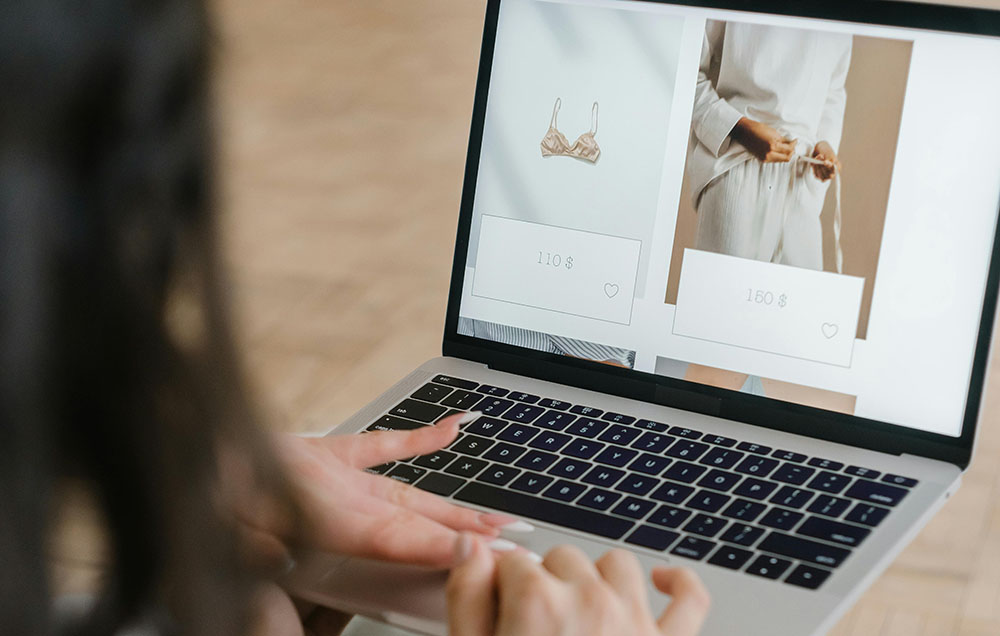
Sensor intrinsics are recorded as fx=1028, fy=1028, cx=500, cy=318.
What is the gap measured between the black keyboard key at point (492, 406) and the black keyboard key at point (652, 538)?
0.15m

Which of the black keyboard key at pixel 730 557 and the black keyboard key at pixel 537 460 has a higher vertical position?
the black keyboard key at pixel 537 460

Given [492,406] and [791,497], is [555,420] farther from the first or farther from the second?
[791,497]

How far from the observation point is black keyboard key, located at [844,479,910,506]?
1.91ft

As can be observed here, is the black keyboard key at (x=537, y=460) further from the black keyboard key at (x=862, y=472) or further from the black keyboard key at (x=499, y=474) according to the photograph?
the black keyboard key at (x=862, y=472)

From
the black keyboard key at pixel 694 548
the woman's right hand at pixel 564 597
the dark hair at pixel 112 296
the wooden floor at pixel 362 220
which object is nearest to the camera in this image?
the dark hair at pixel 112 296

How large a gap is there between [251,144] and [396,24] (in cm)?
105

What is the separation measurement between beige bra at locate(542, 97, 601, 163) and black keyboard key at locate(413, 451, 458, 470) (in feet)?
0.71

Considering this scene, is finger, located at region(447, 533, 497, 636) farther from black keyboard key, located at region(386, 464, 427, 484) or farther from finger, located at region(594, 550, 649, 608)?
black keyboard key, located at region(386, 464, 427, 484)

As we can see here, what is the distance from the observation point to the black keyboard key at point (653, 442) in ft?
2.11

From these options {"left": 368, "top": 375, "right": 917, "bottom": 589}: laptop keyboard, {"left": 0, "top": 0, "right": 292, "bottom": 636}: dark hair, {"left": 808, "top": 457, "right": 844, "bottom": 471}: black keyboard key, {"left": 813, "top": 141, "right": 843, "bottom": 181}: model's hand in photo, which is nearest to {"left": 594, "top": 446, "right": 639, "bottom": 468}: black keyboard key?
{"left": 368, "top": 375, "right": 917, "bottom": 589}: laptop keyboard

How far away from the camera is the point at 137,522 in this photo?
304 millimetres

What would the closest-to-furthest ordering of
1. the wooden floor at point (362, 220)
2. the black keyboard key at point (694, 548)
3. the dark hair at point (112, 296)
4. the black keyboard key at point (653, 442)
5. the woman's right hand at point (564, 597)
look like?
the dark hair at point (112, 296) → the woman's right hand at point (564, 597) → the black keyboard key at point (694, 548) → the black keyboard key at point (653, 442) → the wooden floor at point (362, 220)

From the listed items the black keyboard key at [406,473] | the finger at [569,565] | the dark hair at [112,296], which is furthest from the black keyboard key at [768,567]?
the dark hair at [112,296]

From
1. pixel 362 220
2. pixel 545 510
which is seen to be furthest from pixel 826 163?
pixel 362 220
